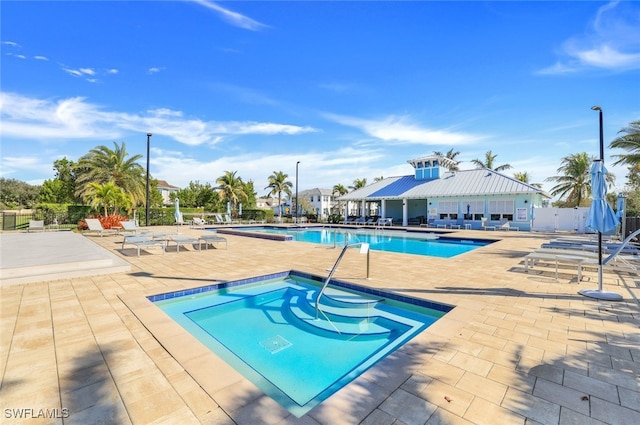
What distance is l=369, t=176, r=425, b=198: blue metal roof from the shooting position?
2522 cm

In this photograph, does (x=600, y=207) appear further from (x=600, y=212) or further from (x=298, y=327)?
(x=298, y=327)

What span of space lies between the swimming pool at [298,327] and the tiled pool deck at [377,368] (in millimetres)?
516

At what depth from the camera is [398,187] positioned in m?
26.2

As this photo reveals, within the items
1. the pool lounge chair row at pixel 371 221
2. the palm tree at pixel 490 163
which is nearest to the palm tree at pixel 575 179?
the palm tree at pixel 490 163

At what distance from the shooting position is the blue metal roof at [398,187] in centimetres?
2522

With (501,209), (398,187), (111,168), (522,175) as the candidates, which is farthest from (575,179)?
(111,168)

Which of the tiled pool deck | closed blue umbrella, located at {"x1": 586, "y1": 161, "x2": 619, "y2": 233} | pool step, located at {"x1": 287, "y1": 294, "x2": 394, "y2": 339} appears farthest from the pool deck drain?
closed blue umbrella, located at {"x1": 586, "y1": 161, "x2": 619, "y2": 233}

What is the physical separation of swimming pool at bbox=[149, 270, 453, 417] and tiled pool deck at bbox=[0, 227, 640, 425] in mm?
516

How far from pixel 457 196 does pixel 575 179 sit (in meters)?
16.5

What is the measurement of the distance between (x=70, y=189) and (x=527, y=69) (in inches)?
1491

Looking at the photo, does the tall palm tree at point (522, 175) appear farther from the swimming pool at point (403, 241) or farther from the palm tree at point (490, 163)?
the swimming pool at point (403, 241)

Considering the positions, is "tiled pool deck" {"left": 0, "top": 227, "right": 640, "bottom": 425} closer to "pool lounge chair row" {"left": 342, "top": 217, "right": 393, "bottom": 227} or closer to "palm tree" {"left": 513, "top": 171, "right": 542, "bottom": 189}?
"pool lounge chair row" {"left": 342, "top": 217, "right": 393, "bottom": 227}

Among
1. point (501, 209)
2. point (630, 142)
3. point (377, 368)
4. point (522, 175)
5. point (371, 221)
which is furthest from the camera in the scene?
point (522, 175)

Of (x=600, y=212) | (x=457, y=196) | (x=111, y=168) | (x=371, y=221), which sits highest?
(x=111, y=168)
